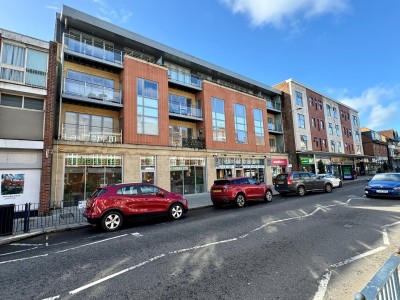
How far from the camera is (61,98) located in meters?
14.6

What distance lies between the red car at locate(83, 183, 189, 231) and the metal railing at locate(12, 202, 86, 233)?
2.08 metres

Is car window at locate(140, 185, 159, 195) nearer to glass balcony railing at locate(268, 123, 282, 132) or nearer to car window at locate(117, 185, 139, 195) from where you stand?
car window at locate(117, 185, 139, 195)

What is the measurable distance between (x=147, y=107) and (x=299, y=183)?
42.8 feet

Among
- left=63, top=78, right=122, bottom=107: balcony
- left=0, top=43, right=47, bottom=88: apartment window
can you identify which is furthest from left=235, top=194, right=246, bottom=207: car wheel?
left=0, top=43, right=47, bottom=88: apartment window

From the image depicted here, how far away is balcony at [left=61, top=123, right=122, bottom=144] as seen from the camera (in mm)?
15047

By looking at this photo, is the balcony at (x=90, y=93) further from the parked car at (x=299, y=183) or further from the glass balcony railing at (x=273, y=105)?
the glass balcony railing at (x=273, y=105)

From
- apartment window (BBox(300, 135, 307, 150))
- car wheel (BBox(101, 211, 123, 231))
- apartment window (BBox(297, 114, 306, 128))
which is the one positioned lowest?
car wheel (BBox(101, 211, 123, 231))

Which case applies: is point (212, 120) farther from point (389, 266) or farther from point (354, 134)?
point (354, 134)

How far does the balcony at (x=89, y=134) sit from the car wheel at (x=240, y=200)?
9.76 m

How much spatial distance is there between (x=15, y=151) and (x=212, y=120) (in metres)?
15.6

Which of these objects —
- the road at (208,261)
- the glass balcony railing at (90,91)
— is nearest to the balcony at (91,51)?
the glass balcony railing at (90,91)

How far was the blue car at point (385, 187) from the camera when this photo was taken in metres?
11.8

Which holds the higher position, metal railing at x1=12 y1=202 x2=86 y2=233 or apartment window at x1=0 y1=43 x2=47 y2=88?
apartment window at x1=0 y1=43 x2=47 y2=88

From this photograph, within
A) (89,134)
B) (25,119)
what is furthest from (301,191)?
(25,119)
